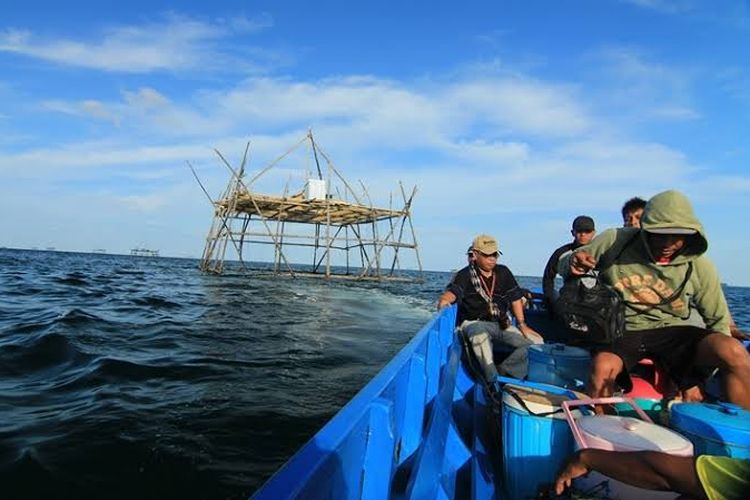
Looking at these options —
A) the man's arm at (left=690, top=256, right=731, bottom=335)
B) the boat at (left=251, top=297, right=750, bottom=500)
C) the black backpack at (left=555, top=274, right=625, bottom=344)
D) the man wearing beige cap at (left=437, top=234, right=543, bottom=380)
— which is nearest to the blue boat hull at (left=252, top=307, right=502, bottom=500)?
the boat at (left=251, top=297, right=750, bottom=500)

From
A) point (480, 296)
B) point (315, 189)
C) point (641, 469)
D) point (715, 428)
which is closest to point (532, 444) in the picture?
point (641, 469)

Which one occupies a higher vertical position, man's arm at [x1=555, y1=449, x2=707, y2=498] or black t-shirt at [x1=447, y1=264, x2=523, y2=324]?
black t-shirt at [x1=447, y1=264, x2=523, y2=324]

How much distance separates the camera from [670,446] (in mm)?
1858

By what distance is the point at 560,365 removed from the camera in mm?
3256

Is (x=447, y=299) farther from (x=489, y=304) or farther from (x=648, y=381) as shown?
(x=648, y=381)

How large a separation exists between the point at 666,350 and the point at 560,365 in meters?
0.64

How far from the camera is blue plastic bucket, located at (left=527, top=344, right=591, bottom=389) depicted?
3201 millimetres

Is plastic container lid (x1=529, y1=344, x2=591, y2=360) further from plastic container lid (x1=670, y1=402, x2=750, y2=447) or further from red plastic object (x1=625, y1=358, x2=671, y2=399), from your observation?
plastic container lid (x1=670, y1=402, x2=750, y2=447)

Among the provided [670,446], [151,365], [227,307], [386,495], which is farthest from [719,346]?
[227,307]

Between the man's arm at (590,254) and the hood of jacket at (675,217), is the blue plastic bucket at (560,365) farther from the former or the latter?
the hood of jacket at (675,217)

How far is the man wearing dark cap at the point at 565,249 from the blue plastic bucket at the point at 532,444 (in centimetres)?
282

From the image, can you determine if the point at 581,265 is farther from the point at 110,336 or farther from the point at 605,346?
the point at 110,336

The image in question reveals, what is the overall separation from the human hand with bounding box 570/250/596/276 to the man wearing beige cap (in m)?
1.17

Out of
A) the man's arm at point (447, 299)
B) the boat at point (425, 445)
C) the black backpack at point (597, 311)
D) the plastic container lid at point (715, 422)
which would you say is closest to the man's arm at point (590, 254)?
the black backpack at point (597, 311)
